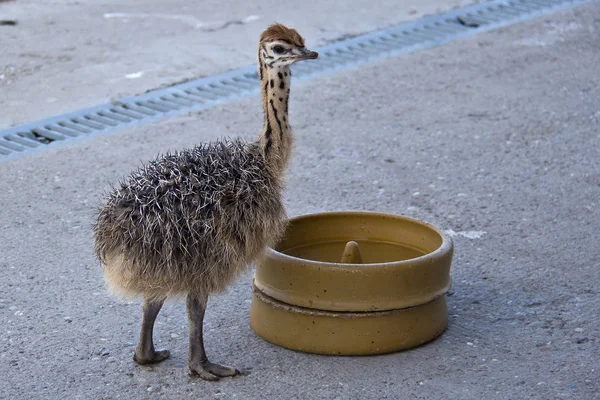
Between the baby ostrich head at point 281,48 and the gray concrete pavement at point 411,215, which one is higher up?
the baby ostrich head at point 281,48

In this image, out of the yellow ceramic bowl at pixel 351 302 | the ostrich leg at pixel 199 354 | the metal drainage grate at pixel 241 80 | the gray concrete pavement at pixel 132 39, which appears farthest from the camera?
the gray concrete pavement at pixel 132 39

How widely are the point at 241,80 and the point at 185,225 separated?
4030 millimetres

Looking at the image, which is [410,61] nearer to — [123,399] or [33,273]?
[33,273]

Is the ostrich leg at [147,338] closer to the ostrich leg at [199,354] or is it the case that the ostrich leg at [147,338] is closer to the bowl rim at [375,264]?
the ostrich leg at [199,354]

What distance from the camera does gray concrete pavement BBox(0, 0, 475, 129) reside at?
721 centimetres

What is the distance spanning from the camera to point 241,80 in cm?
750

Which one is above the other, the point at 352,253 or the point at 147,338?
the point at 352,253

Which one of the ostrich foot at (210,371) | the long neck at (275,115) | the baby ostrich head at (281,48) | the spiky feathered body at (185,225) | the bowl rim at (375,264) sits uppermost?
the baby ostrich head at (281,48)

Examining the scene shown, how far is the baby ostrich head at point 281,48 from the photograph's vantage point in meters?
3.84

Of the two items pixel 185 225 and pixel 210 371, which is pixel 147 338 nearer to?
pixel 210 371

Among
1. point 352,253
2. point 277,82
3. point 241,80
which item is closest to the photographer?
point 277,82

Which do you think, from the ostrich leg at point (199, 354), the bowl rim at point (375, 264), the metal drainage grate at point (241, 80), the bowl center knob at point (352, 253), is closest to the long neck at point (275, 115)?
the bowl rim at point (375, 264)

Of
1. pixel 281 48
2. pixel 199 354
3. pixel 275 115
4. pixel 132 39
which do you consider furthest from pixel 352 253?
pixel 132 39

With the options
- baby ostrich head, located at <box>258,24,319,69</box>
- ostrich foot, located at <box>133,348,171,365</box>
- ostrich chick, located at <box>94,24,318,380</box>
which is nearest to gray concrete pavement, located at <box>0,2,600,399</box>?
ostrich foot, located at <box>133,348,171,365</box>
